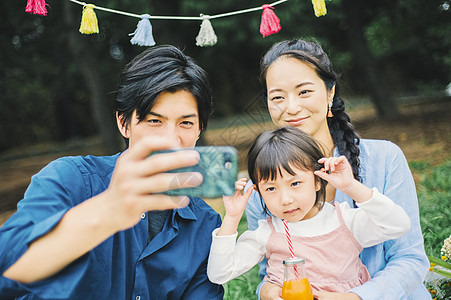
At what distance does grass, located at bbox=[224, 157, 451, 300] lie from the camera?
137 inches

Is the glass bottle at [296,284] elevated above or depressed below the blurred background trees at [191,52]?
below

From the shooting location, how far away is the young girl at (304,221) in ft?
5.97

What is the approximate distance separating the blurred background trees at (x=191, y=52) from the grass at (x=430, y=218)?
1647 millimetres

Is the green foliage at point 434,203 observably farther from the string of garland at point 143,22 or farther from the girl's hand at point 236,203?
the girl's hand at point 236,203

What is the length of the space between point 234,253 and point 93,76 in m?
8.64

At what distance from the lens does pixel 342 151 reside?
2.31 meters

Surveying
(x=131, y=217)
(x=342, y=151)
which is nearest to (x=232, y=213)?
(x=342, y=151)

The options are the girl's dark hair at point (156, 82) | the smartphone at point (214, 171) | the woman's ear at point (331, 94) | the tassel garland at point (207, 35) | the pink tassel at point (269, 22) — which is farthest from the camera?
the tassel garland at point (207, 35)

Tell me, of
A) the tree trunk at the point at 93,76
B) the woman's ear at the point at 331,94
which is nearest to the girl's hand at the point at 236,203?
the woman's ear at the point at 331,94

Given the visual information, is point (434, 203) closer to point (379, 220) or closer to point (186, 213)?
point (379, 220)

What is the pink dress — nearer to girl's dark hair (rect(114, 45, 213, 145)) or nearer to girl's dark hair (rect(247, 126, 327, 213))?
girl's dark hair (rect(247, 126, 327, 213))

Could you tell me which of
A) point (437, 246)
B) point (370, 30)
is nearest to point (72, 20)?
point (437, 246)

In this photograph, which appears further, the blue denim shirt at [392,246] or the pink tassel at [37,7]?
the pink tassel at [37,7]

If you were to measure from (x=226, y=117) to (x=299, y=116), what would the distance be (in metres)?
19.8
